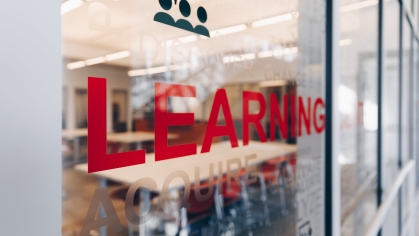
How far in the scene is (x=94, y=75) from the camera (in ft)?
1.47

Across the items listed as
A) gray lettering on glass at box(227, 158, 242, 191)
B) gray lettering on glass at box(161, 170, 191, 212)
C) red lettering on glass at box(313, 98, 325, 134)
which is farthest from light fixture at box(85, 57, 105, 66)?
red lettering on glass at box(313, 98, 325, 134)

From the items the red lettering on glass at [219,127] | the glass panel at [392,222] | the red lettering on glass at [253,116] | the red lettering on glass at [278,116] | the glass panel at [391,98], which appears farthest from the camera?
the glass panel at [391,98]

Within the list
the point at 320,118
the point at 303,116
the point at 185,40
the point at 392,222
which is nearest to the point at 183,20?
the point at 185,40

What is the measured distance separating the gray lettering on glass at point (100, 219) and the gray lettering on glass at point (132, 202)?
3 centimetres

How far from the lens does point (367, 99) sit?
5.80ft

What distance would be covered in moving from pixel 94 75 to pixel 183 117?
0.21 meters

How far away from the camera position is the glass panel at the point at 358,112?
56.8 inches

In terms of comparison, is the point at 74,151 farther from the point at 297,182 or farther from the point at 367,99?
the point at 367,99

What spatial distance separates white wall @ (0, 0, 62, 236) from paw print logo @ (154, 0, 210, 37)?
205 millimetres

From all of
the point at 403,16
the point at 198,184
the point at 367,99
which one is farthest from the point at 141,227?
the point at 403,16

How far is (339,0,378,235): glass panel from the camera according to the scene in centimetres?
144

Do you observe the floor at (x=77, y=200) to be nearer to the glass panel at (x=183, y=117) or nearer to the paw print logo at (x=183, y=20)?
the glass panel at (x=183, y=117)

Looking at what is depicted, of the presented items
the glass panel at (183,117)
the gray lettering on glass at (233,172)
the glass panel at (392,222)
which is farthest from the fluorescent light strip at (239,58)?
the glass panel at (392,222)

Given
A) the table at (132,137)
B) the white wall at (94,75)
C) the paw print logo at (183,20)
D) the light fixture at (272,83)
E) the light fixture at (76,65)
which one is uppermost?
the paw print logo at (183,20)
